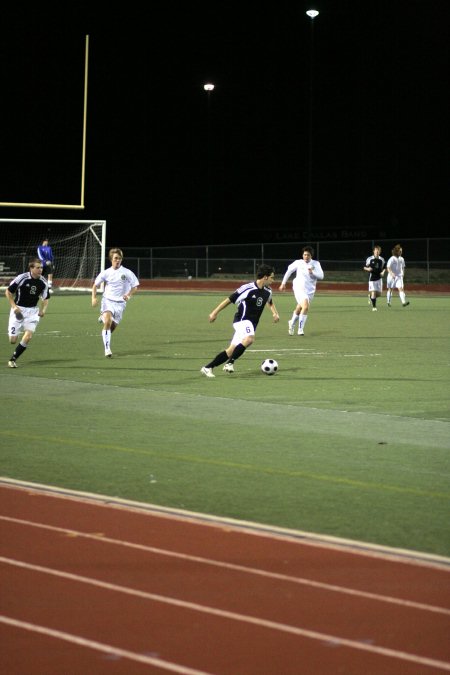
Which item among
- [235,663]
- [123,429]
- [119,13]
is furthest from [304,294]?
[119,13]

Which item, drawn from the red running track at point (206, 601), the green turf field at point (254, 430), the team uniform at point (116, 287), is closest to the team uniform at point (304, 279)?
the green turf field at point (254, 430)

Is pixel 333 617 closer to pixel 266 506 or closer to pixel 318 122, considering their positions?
pixel 266 506

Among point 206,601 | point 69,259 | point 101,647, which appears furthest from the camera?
point 69,259

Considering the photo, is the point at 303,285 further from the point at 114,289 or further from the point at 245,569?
the point at 245,569

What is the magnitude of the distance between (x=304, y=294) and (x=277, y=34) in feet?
159

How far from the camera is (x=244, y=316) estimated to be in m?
16.6

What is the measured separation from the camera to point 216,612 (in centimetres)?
528

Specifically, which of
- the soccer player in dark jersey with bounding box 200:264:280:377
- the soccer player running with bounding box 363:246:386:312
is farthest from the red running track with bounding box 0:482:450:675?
the soccer player running with bounding box 363:246:386:312

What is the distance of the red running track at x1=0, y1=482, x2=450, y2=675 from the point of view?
184 inches

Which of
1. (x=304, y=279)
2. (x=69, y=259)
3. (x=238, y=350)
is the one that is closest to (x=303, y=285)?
(x=304, y=279)

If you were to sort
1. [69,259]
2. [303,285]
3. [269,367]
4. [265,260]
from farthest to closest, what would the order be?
1. [265,260]
2. [69,259]
3. [303,285]
4. [269,367]

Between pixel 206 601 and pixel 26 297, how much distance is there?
13.5 m

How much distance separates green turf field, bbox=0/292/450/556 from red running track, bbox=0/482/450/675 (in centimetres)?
69

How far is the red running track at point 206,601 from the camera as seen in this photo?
4680 mm
